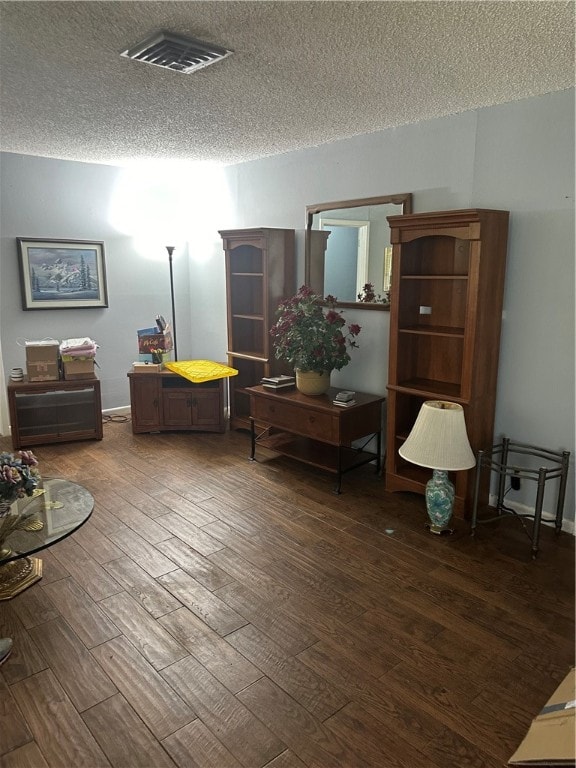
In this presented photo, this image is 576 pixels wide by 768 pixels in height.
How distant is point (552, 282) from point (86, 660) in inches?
111

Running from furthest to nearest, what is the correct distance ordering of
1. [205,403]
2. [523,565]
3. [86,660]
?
[205,403] < [523,565] < [86,660]

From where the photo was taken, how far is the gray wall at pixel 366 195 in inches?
117

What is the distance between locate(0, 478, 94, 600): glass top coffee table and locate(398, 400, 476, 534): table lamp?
1667 millimetres

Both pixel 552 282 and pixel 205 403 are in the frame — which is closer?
pixel 552 282

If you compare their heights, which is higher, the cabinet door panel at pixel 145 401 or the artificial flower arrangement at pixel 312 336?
the artificial flower arrangement at pixel 312 336

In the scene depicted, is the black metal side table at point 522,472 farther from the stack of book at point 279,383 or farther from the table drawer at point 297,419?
the stack of book at point 279,383

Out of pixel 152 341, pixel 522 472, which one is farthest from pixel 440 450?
pixel 152 341

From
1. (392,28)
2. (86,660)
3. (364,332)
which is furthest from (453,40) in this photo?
(86,660)

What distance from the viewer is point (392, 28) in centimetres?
208

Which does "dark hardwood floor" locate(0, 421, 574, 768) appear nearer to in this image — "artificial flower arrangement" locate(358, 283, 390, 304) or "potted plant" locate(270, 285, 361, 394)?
"potted plant" locate(270, 285, 361, 394)

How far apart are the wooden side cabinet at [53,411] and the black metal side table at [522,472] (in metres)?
3.07

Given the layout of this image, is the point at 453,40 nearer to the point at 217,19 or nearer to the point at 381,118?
the point at 217,19

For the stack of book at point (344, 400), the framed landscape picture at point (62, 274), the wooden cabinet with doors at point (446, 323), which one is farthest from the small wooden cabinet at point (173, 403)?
the wooden cabinet with doors at point (446, 323)

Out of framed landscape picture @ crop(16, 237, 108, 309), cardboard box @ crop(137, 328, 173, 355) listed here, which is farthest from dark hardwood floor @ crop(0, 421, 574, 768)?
framed landscape picture @ crop(16, 237, 108, 309)
